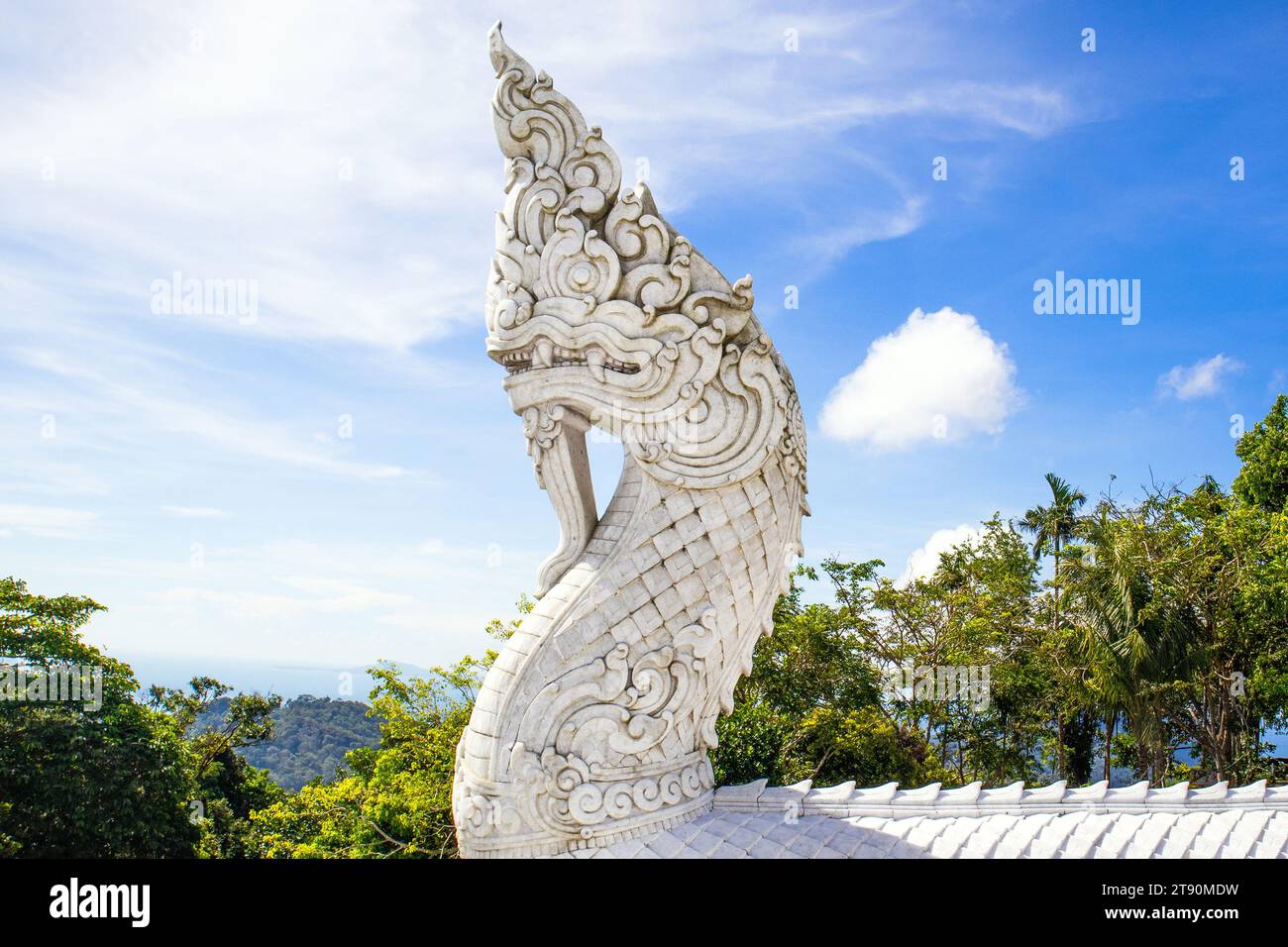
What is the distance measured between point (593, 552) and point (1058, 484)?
932 inches

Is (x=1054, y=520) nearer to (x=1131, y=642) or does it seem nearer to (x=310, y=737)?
(x=1131, y=642)

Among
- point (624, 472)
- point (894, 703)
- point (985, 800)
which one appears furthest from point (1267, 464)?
point (624, 472)

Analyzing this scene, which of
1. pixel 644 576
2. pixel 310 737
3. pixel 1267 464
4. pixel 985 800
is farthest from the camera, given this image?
pixel 310 737

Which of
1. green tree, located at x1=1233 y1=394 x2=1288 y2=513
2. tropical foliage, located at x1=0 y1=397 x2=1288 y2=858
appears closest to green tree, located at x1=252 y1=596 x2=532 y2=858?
tropical foliage, located at x1=0 y1=397 x2=1288 y2=858

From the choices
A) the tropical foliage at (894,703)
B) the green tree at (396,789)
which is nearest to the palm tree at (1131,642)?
the tropical foliage at (894,703)

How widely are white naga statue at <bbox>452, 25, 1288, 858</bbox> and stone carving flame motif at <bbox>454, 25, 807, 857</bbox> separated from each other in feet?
0.04

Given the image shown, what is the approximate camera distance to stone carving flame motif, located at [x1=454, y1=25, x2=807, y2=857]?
4.54m

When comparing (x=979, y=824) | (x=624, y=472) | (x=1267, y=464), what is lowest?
(x=979, y=824)

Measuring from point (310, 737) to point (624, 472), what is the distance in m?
35.1

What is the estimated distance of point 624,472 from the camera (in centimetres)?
500

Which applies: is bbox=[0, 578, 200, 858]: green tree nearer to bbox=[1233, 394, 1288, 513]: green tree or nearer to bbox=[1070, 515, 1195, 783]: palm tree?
bbox=[1070, 515, 1195, 783]: palm tree
